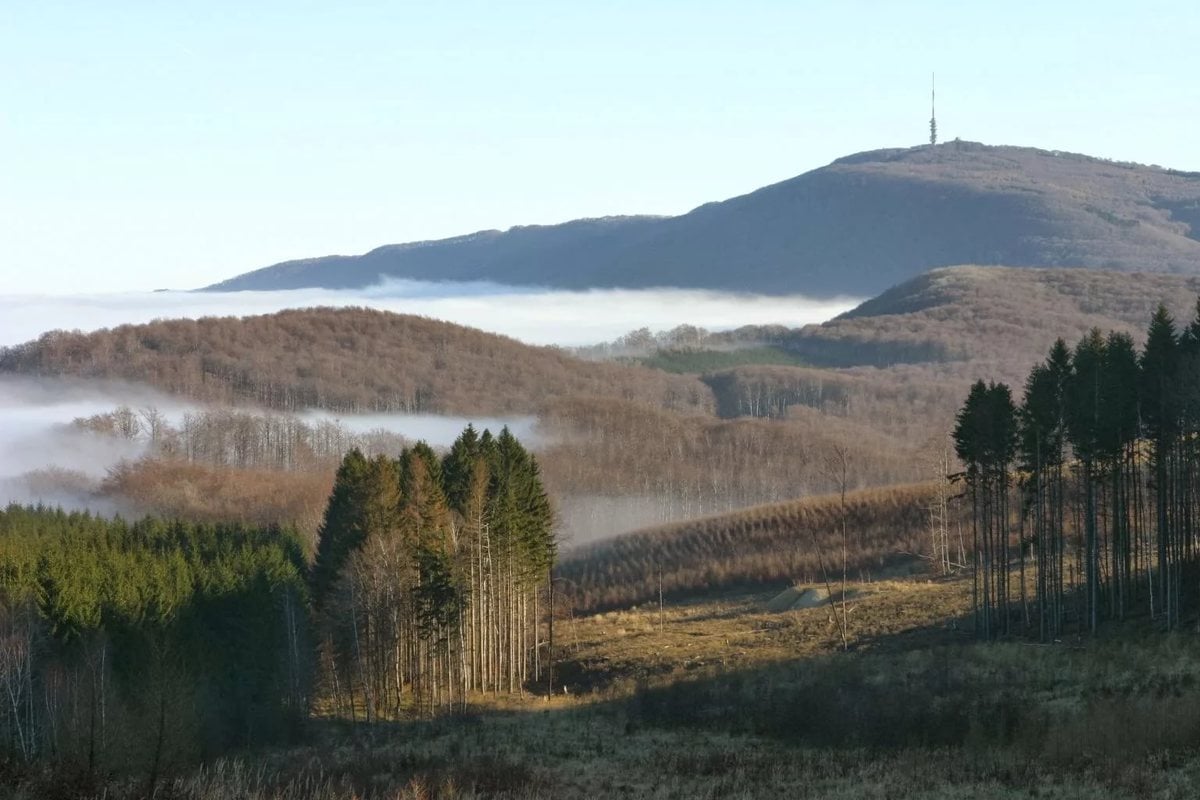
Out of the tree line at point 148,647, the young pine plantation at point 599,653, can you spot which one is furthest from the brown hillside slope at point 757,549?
the tree line at point 148,647

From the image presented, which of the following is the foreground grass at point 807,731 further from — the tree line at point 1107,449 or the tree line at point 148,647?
the tree line at point 1107,449

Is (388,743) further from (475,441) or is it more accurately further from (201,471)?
(201,471)

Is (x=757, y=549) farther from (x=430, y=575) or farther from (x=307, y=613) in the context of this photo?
(x=430, y=575)

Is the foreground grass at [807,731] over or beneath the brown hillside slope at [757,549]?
over

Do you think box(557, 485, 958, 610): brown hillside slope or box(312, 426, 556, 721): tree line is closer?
box(312, 426, 556, 721): tree line

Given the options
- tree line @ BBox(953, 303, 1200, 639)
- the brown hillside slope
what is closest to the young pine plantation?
tree line @ BBox(953, 303, 1200, 639)

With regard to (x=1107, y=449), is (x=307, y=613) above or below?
below

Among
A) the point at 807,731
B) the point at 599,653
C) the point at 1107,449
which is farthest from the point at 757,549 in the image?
the point at 807,731

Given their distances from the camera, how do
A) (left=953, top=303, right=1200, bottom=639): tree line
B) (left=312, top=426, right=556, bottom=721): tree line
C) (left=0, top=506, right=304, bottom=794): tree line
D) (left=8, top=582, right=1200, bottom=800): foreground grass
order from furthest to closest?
(left=312, top=426, right=556, bottom=721): tree line → (left=953, top=303, right=1200, bottom=639): tree line → (left=0, top=506, right=304, bottom=794): tree line → (left=8, top=582, right=1200, bottom=800): foreground grass

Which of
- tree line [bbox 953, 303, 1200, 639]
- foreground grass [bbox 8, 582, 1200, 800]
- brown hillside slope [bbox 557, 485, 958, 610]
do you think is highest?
tree line [bbox 953, 303, 1200, 639]

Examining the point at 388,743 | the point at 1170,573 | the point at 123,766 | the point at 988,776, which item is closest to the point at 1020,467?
the point at 1170,573

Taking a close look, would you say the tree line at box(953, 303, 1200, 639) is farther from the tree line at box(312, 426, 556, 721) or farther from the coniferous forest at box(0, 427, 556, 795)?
the coniferous forest at box(0, 427, 556, 795)

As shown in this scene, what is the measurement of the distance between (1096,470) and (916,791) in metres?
35.0

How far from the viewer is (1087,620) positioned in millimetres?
61812
